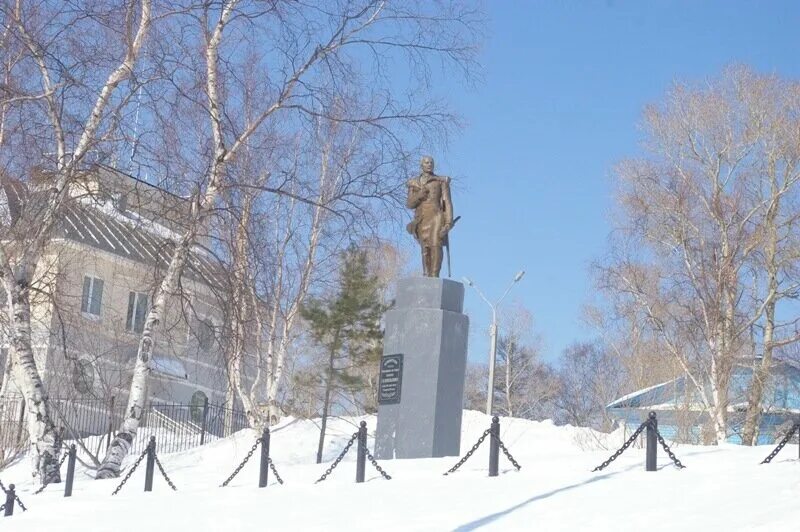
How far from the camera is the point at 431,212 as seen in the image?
19016 mm

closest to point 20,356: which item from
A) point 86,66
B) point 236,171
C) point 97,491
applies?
point 97,491

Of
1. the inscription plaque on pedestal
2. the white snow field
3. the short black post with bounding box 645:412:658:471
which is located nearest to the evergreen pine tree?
the inscription plaque on pedestal

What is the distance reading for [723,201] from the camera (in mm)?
29125

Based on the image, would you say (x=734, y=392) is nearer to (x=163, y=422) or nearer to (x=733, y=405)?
(x=733, y=405)

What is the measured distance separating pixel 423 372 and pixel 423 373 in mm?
15

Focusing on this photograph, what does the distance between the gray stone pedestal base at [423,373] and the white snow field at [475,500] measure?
809 millimetres

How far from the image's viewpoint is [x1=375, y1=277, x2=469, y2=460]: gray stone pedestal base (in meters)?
17.5

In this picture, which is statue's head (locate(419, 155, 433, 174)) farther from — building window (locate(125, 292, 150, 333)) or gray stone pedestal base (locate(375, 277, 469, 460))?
building window (locate(125, 292, 150, 333))

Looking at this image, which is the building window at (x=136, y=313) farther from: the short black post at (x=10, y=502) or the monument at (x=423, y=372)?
the short black post at (x=10, y=502)

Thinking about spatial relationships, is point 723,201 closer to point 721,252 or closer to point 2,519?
point 721,252

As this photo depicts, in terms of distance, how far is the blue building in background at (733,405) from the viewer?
1178 inches

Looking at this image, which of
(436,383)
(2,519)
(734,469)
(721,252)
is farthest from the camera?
(721,252)

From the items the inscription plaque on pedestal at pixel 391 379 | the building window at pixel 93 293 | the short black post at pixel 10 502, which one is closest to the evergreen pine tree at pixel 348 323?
the building window at pixel 93 293

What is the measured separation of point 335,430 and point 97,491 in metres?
15.9
